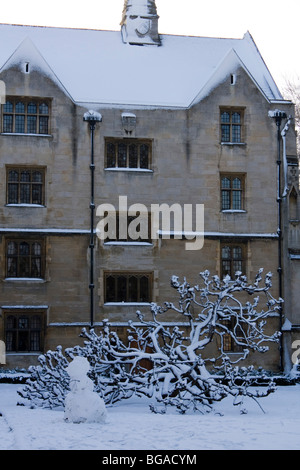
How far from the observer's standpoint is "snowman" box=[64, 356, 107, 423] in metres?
15.8

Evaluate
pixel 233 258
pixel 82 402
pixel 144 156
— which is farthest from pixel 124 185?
pixel 82 402

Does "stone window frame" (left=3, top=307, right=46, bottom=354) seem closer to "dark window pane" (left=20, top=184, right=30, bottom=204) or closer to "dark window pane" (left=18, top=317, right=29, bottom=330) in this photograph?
"dark window pane" (left=18, top=317, right=29, bottom=330)

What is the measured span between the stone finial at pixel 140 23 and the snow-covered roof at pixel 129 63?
14.8 inches

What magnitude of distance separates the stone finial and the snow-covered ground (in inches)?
749

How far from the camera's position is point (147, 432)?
14102mm

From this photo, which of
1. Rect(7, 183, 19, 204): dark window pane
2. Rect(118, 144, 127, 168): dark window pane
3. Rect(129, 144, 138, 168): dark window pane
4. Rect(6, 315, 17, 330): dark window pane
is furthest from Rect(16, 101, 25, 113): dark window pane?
Rect(6, 315, 17, 330): dark window pane

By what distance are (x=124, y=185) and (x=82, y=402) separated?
1507cm

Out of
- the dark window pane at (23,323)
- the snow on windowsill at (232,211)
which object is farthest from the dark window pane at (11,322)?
the snow on windowsill at (232,211)

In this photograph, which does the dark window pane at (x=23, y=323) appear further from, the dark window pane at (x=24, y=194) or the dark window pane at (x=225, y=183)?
the dark window pane at (x=225, y=183)

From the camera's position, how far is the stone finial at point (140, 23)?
109 ft

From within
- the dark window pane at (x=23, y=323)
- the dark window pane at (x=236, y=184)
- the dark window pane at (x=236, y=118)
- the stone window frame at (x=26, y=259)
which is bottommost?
the dark window pane at (x=23, y=323)

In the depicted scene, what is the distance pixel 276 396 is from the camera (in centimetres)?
2416
